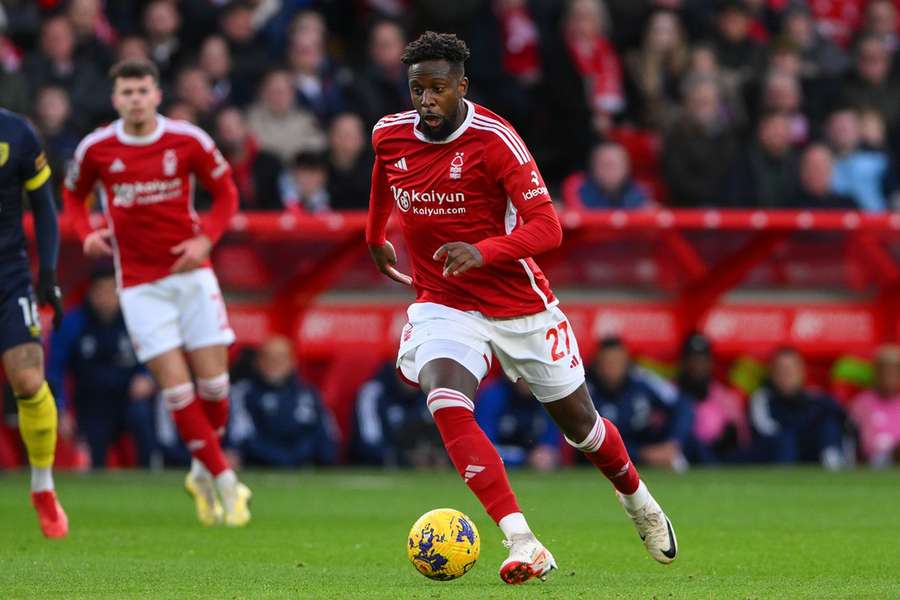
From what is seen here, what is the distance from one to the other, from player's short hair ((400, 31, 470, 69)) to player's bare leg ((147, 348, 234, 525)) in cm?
357

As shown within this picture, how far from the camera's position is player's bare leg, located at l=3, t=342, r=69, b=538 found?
897cm

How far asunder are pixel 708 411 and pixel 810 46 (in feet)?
19.3

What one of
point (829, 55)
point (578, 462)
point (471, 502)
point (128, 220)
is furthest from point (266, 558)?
point (829, 55)

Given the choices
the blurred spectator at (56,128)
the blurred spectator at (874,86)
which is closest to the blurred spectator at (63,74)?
the blurred spectator at (56,128)

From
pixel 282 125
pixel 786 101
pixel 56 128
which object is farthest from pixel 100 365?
pixel 786 101

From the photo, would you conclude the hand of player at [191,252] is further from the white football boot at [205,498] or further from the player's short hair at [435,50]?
the player's short hair at [435,50]

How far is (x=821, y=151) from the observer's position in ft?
54.2

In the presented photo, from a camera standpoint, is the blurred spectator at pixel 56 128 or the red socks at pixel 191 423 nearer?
the red socks at pixel 191 423

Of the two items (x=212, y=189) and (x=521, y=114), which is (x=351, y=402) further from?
(x=212, y=189)

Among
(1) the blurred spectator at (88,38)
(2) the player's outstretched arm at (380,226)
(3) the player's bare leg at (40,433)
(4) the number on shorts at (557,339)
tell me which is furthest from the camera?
(1) the blurred spectator at (88,38)

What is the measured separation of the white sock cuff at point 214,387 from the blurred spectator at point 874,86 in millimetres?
9868

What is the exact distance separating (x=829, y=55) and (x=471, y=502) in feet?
32.2

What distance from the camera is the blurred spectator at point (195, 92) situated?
1505 cm

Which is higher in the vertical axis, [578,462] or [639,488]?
[639,488]
